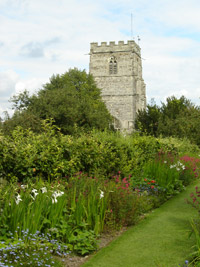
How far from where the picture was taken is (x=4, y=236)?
5.15 m

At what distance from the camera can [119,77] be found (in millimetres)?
Result: 55750

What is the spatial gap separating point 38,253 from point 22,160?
2.46 m

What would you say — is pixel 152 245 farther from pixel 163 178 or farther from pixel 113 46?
pixel 113 46

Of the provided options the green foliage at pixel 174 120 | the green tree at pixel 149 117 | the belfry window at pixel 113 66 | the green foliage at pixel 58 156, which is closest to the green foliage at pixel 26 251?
the green foliage at pixel 58 156

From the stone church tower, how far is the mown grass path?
47.2 m

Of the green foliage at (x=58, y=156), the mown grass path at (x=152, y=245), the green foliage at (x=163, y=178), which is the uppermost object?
the green foliage at (x=58, y=156)

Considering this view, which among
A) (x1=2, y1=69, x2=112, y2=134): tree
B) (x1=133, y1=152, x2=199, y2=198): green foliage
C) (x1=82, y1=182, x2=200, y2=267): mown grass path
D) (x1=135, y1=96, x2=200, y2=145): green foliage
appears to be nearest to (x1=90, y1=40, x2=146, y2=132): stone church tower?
(x1=135, y1=96, x2=200, y2=145): green foliage

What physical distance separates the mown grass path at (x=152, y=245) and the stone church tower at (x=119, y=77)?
47.2 metres

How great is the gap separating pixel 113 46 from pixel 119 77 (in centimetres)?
499

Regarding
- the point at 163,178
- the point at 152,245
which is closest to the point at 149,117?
the point at 163,178

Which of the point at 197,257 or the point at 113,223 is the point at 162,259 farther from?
the point at 113,223

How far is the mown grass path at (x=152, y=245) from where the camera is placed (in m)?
5.42

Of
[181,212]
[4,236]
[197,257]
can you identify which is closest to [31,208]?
[4,236]

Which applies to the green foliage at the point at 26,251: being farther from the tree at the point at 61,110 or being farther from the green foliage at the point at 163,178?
the tree at the point at 61,110
